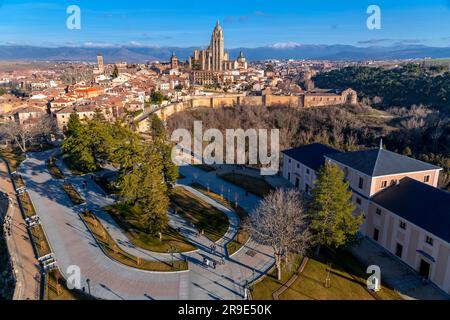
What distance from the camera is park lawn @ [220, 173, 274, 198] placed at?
36000 mm

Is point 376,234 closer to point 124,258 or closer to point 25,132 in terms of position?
point 124,258

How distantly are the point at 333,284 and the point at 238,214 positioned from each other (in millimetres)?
11679

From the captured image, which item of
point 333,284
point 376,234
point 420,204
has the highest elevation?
point 420,204

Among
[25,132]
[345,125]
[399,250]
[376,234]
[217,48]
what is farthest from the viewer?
[217,48]

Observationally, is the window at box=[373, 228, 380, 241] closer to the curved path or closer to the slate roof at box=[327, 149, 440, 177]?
the slate roof at box=[327, 149, 440, 177]

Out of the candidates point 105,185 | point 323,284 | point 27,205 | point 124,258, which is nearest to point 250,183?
point 105,185

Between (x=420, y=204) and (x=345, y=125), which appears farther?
(x=345, y=125)

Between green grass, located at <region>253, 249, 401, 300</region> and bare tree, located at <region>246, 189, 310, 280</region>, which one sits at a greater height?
bare tree, located at <region>246, 189, 310, 280</region>

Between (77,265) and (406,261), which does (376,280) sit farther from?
(77,265)

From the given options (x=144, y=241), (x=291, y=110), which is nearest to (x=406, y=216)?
(x=144, y=241)

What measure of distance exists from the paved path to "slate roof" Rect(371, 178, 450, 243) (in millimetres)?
24753

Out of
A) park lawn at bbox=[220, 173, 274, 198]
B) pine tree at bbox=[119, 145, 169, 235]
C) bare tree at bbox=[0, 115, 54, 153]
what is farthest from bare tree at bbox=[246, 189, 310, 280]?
bare tree at bbox=[0, 115, 54, 153]

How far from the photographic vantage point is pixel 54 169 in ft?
135
